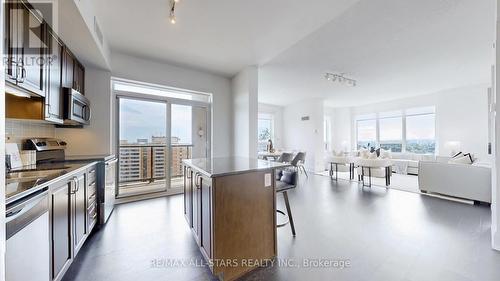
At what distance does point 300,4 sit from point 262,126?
609 centimetres

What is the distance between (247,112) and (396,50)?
9.64 feet

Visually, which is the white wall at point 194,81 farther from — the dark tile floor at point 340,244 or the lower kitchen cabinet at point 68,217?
the lower kitchen cabinet at point 68,217

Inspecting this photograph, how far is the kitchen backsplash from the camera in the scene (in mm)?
1863

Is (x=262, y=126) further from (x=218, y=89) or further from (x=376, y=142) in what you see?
(x=376, y=142)

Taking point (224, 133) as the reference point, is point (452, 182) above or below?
below

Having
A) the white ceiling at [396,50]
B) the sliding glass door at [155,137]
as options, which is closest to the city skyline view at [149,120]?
the sliding glass door at [155,137]

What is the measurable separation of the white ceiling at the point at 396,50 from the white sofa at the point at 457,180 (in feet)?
7.00

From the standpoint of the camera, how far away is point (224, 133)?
4.61 metres

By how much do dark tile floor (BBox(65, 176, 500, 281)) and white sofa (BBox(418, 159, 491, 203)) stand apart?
278mm

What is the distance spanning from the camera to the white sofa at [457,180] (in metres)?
3.18

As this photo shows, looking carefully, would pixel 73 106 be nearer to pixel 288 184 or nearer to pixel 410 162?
pixel 288 184

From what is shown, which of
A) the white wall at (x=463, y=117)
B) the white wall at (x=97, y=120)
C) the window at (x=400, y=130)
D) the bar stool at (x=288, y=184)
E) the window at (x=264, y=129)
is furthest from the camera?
the window at (x=264, y=129)

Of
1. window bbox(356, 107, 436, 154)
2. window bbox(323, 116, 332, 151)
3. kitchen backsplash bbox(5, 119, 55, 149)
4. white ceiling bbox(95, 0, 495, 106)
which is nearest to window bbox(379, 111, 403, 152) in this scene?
window bbox(356, 107, 436, 154)

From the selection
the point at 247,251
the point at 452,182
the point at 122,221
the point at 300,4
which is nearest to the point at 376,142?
the point at 452,182
